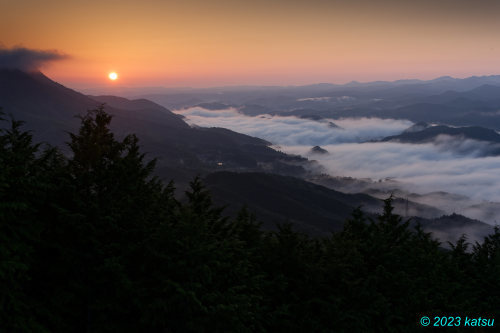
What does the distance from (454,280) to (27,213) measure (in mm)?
28293

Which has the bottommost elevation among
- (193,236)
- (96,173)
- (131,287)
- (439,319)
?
(439,319)

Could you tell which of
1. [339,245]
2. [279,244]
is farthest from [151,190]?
[339,245]

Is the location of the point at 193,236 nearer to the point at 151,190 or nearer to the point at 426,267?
the point at 151,190

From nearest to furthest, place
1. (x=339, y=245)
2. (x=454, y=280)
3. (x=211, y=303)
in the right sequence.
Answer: (x=211, y=303) → (x=339, y=245) → (x=454, y=280)

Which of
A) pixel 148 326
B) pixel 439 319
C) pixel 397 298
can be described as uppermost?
pixel 148 326

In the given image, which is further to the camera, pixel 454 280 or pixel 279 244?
pixel 454 280

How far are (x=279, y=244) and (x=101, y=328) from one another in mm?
10754

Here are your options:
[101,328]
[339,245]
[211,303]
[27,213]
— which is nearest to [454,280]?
[339,245]

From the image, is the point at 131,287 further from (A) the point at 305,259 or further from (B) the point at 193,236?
(A) the point at 305,259

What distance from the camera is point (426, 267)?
2581 cm

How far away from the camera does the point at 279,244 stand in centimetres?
2231

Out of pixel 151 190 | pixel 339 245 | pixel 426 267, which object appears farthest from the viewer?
pixel 426 267

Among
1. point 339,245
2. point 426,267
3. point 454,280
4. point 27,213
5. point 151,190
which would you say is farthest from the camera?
point 454,280

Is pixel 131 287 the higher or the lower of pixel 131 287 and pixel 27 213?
the lower
